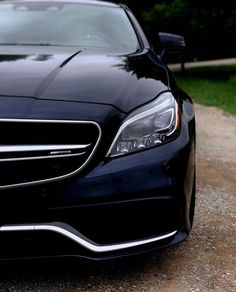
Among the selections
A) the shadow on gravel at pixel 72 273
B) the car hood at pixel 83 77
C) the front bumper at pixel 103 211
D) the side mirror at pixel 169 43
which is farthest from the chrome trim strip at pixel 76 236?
the side mirror at pixel 169 43

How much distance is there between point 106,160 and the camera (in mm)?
2367

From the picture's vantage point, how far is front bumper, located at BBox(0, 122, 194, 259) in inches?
89.3

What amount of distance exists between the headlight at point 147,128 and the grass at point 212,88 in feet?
19.6

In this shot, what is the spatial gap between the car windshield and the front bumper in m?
1.37

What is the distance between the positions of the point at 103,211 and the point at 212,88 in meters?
10.2

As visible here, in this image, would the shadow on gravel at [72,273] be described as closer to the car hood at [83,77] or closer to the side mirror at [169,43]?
the car hood at [83,77]

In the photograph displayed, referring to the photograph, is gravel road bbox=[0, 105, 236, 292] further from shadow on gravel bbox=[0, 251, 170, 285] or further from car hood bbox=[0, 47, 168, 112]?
car hood bbox=[0, 47, 168, 112]

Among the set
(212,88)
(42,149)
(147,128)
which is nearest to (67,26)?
(147,128)

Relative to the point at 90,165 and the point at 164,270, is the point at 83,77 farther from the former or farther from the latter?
the point at 164,270

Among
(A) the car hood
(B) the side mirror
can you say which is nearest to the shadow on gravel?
(A) the car hood

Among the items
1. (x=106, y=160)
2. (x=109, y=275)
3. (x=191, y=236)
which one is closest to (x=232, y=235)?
(x=191, y=236)

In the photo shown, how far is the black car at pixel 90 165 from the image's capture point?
7.48 ft

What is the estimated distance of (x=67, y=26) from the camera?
402 centimetres

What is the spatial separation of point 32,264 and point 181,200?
2.38 feet
